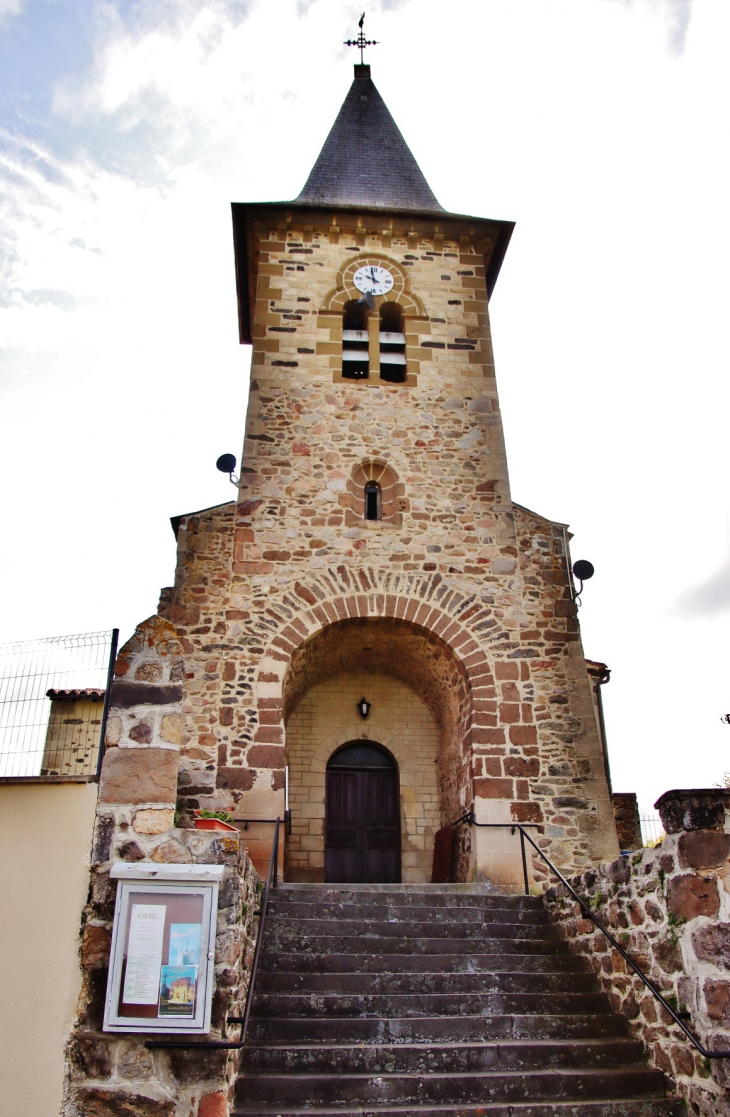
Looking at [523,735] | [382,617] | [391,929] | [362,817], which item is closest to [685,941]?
[391,929]

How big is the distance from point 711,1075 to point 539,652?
5028 mm

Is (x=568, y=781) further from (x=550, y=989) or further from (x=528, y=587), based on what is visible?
(x=550, y=989)

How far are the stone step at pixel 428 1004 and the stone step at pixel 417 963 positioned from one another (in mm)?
322

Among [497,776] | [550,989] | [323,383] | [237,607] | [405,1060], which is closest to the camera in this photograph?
[405,1060]

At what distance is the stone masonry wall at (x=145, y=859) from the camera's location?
13.0 feet

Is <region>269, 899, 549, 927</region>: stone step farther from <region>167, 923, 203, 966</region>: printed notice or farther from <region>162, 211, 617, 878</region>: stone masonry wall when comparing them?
<region>167, 923, 203, 966</region>: printed notice

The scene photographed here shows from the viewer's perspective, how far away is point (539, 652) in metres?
9.05

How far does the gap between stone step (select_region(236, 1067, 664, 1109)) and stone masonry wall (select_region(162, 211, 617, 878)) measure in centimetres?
341

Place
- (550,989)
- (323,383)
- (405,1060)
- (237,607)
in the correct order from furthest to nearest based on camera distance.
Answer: (323,383) < (237,607) < (550,989) < (405,1060)

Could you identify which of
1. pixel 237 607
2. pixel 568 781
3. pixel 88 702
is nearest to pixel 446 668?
pixel 568 781

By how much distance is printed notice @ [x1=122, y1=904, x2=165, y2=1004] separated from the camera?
159 inches

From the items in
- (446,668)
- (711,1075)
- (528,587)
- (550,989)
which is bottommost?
(711,1075)

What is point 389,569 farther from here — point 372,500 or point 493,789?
point 493,789

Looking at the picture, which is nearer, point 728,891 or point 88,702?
point 728,891
